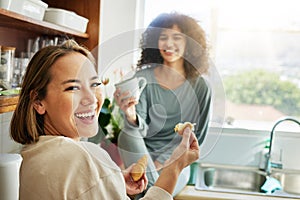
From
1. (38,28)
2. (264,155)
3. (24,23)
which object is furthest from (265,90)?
(24,23)

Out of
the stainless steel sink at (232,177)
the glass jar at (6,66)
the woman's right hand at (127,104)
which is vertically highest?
the glass jar at (6,66)

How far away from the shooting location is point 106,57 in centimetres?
90

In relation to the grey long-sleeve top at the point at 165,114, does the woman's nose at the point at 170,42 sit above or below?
above

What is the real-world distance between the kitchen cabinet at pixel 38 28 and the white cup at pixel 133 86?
489 mm

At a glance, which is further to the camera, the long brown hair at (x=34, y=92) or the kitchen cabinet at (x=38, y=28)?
the kitchen cabinet at (x=38, y=28)

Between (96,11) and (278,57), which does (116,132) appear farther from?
(278,57)

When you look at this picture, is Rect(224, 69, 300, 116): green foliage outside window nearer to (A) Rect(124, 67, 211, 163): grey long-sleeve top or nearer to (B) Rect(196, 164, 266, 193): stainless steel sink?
(B) Rect(196, 164, 266, 193): stainless steel sink

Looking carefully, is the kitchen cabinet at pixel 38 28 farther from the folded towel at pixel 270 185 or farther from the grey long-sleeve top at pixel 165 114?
the folded towel at pixel 270 185

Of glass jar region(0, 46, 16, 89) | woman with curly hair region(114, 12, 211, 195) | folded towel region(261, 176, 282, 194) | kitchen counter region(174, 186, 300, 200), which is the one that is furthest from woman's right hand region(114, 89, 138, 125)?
folded towel region(261, 176, 282, 194)

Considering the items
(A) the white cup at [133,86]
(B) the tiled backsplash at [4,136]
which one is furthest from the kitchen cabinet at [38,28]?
(A) the white cup at [133,86]

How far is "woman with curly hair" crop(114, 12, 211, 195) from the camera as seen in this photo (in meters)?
0.90

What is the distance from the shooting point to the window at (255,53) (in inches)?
99.4

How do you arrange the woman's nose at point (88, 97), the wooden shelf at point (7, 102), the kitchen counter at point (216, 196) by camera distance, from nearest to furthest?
the woman's nose at point (88, 97)
the wooden shelf at point (7, 102)
the kitchen counter at point (216, 196)

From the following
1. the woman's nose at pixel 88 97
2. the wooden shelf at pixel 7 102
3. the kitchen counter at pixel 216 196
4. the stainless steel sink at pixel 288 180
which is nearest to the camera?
the woman's nose at pixel 88 97
